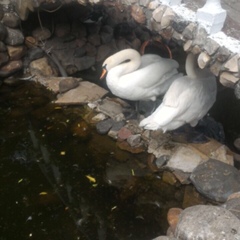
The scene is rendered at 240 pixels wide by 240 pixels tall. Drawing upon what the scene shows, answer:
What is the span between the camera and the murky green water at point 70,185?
4199mm

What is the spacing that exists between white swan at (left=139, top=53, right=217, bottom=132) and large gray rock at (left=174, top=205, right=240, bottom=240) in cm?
144

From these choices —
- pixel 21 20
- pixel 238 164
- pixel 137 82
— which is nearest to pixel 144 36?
pixel 21 20

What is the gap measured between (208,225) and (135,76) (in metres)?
2.52

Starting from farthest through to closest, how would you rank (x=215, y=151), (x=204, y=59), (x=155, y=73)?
(x=155, y=73) → (x=215, y=151) → (x=204, y=59)

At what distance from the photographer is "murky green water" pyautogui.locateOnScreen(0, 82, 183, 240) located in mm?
4199

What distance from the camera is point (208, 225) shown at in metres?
3.36

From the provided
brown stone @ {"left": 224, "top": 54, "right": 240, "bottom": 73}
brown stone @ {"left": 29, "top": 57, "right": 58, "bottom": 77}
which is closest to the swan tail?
brown stone @ {"left": 224, "top": 54, "right": 240, "bottom": 73}

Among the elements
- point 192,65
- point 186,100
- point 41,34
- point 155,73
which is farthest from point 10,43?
point 186,100

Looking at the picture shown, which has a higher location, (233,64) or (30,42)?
(233,64)

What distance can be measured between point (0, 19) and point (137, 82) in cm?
307

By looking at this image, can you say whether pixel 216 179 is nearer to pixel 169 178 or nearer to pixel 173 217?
pixel 169 178

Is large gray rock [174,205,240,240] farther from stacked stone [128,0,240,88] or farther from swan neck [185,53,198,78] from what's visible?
swan neck [185,53,198,78]

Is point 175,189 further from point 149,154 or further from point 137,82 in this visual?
point 137,82

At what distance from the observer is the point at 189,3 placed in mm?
4555
